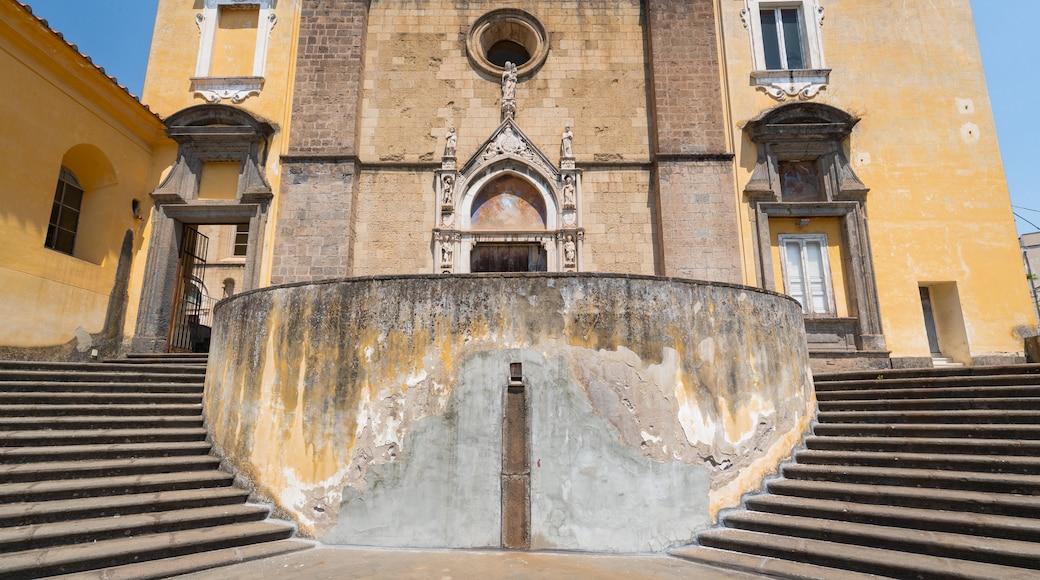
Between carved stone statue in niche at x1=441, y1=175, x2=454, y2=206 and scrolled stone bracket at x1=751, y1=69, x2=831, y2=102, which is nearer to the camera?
carved stone statue in niche at x1=441, y1=175, x2=454, y2=206

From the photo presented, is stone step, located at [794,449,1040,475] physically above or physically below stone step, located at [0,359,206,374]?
below

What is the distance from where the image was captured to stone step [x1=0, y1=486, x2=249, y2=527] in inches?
183

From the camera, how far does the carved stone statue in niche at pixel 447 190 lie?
11672mm

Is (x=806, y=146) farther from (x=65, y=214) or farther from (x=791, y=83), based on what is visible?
(x=65, y=214)

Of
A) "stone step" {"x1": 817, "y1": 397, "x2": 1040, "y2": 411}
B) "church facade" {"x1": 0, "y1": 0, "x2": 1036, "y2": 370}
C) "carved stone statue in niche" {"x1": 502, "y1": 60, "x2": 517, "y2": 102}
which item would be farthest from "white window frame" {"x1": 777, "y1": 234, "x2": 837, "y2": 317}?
"carved stone statue in niche" {"x1": 502, "y1": 60, "x2": 517, "y2": 102}

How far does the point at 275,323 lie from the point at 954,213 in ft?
42.9

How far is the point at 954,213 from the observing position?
11.4 metres

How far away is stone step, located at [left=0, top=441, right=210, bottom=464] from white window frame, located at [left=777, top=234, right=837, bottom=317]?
10.8 m

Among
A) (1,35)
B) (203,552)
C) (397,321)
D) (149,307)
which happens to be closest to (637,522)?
(397,321)

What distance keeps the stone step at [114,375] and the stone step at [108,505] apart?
9.05ft

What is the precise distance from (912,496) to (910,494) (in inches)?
1.1

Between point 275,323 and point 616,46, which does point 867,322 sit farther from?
point 275,323

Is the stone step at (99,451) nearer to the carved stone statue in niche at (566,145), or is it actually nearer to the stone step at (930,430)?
the stone step at (930,430)

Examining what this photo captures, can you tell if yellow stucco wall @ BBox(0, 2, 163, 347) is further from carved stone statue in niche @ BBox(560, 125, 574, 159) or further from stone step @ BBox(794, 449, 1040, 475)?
stone step @ BBox(794, 449, 1040, 475)
